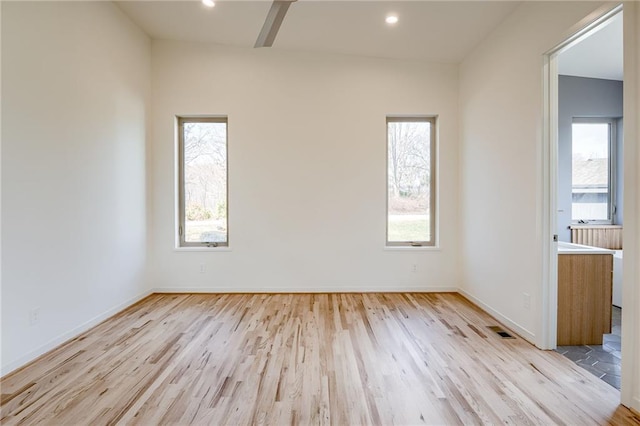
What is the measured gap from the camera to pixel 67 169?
8.34ft

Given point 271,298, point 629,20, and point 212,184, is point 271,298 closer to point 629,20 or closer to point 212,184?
point 212,184

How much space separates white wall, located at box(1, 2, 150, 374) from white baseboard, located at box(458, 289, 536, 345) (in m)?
4.07

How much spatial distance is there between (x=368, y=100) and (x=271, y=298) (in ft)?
9.63

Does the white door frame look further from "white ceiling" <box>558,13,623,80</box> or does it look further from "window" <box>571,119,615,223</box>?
"window" <box>571,119,615,223</box>

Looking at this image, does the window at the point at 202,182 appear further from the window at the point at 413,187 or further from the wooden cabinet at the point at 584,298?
the wooden cabinet at the point at 584,298

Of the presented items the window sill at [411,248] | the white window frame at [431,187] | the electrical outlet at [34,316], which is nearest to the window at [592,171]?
the white window frame at [431,187]

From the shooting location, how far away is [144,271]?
12.2 ft

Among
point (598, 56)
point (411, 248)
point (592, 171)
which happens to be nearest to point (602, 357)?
point (411, 248)

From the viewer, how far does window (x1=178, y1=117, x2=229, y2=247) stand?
3965 millimetres

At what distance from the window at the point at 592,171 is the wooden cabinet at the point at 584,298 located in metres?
2.10

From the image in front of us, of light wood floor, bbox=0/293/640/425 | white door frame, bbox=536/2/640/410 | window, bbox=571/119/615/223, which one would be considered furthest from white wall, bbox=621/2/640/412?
window, bbox=571/119/615/223

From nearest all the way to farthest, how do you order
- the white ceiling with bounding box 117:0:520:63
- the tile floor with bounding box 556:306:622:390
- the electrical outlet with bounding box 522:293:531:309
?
1. the tile floor with bounding box 556:306:622:390
2. the electrical outlet with bounding box 522:293:531:309
3. the white ceiling with bounding box 117:0:520:63

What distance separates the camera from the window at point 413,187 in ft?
13.2

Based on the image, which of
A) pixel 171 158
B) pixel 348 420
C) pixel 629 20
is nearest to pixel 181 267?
pixel 171 158
